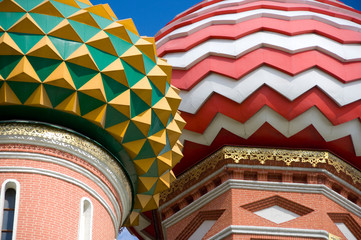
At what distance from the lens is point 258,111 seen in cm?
1880

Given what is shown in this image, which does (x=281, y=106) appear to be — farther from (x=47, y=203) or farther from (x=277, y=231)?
(x=47, y=203)

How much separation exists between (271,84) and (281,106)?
432 millimetres

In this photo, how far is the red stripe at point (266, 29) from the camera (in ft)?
64.1

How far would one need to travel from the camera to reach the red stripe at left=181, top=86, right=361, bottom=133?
18734 mm

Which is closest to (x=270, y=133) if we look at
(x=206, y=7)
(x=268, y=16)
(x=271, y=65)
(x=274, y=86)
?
(x=274, y=86)

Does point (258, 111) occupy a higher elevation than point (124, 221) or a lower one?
higher

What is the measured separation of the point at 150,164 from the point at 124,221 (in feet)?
4.49

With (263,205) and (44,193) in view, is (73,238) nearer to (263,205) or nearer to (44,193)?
(44,193)

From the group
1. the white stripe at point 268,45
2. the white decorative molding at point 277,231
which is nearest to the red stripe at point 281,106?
the white stripe at point 268,45

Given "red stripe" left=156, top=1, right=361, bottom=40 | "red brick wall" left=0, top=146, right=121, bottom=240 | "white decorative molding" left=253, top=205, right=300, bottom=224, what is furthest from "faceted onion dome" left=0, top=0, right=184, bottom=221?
"red stripe" left=156, top=1, right=361, bottom=40

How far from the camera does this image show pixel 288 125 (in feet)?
61.7

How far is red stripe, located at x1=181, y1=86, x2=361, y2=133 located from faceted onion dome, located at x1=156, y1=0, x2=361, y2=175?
2cm

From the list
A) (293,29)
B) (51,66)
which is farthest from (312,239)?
(51,66)

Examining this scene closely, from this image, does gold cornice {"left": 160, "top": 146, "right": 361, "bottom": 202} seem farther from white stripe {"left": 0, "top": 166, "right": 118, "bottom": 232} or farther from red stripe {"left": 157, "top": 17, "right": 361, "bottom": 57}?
white stripe {"left": 0, "top": 166, "right": 118, "bottom": 232}
